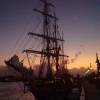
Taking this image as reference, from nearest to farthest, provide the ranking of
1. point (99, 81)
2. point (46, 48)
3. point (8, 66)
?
point (99, 81), point (8, 66), point (46, 48)

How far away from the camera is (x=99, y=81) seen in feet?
66.6

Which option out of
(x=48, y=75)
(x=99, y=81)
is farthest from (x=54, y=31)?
(x=99, y=81)

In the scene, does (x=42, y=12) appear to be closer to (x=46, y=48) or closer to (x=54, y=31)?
(x=54, y=31)

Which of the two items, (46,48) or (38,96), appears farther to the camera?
(46,48)

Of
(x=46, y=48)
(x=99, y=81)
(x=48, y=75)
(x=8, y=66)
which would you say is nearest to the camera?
(x=99, y=81)

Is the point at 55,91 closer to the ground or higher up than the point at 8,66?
closer to the ground

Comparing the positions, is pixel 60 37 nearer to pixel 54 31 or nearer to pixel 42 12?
pixel 54 31

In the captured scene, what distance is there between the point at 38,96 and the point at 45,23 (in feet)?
67.4

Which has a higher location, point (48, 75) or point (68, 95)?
point (48, 75)

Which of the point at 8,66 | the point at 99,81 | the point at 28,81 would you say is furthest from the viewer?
the point at 28,81

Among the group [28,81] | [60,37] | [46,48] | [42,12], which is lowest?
[28,81]

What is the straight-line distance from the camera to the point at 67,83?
4359cm

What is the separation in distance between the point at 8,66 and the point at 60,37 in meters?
23.0

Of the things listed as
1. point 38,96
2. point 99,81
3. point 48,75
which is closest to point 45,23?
point 48,75
